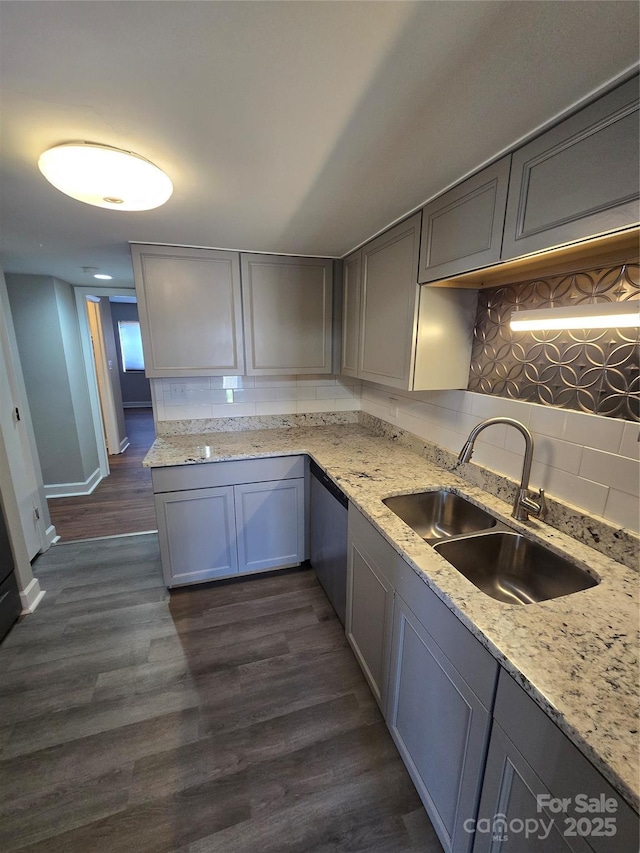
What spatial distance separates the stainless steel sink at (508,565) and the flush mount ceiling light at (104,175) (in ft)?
5.27

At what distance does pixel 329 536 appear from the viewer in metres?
1.98

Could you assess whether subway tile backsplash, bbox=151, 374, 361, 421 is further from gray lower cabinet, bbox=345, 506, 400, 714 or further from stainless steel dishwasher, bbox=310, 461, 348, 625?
gray lower cabinet, bbox=345, 506, 400, 714

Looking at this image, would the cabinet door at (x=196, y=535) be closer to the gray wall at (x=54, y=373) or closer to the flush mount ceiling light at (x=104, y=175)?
the flush mount ceiling light at (x=104, y=175)

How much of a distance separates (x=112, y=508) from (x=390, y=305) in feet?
10.7

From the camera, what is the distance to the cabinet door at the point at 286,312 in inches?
87.9

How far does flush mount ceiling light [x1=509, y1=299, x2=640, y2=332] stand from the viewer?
0.86m

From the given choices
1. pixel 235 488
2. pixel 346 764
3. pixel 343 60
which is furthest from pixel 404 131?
pixel 346 764

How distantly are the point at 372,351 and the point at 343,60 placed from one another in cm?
133

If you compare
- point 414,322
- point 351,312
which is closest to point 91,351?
point 351,312

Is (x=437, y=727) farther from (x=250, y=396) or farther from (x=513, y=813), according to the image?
(x=250, y=396)

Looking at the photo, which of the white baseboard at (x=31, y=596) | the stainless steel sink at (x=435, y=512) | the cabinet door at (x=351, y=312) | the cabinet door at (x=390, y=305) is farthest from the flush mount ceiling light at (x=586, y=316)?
the white baseboard at (x=31, y=596)

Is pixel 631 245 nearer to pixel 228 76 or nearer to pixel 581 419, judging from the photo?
pixel 581 419

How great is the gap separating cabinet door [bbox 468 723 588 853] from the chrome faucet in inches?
28.8

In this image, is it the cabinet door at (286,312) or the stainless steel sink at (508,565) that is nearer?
the stainless steel sink at (508,565)
